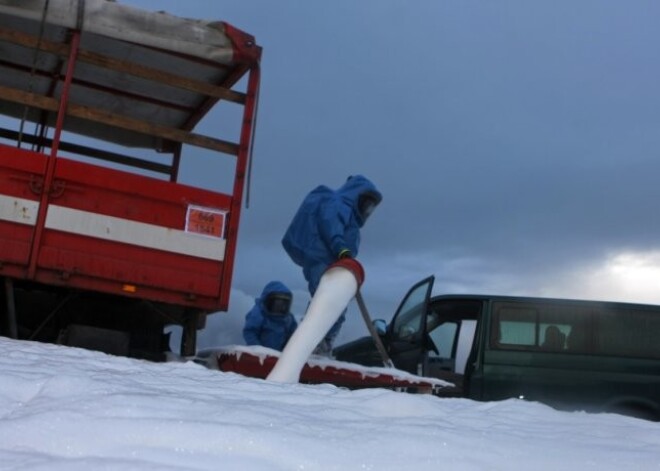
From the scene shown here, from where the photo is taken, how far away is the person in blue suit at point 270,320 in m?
7.98

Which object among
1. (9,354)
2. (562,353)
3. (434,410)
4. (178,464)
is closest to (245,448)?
(178,464)

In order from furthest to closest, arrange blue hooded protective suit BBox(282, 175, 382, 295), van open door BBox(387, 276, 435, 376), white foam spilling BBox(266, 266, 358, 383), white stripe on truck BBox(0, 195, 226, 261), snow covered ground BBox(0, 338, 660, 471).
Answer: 1. van open door BBox(387, 276, 435, 376)
2. blue hooded protective suit BBox(282, 175, 382, 295)
3. white stripe on truck BBox(0, 195, 226, 261)
4. white foam spilling BBox(266, 266, 358, 383)
5. snow covered ground BBox(0, 338, 660, 471)

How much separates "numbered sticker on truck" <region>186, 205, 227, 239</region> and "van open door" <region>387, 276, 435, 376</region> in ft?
6.89

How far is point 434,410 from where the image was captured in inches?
111

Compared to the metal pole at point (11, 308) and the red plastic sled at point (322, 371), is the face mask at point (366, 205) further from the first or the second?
the metal pole at point (11, 308)

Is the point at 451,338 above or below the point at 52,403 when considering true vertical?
above

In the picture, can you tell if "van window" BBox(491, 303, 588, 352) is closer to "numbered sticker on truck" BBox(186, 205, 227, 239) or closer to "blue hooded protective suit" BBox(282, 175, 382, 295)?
"blue hooded protective suit" BBox(282, 175, 382, 295)

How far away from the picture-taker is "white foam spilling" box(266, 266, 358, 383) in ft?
14.0

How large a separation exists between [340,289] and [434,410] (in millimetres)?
1591

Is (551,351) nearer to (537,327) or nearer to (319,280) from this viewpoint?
(537,327)

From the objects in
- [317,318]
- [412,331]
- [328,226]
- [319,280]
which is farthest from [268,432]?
[412,331]

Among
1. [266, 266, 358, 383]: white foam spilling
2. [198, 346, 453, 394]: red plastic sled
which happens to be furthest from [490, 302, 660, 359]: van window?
[266, 266, 358, 383]: white foam spilling

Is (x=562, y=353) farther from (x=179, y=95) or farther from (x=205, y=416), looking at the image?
(x=205, y=416)

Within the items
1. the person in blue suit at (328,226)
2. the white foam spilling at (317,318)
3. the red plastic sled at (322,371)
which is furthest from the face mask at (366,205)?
the white foam spilling at (317,318)
